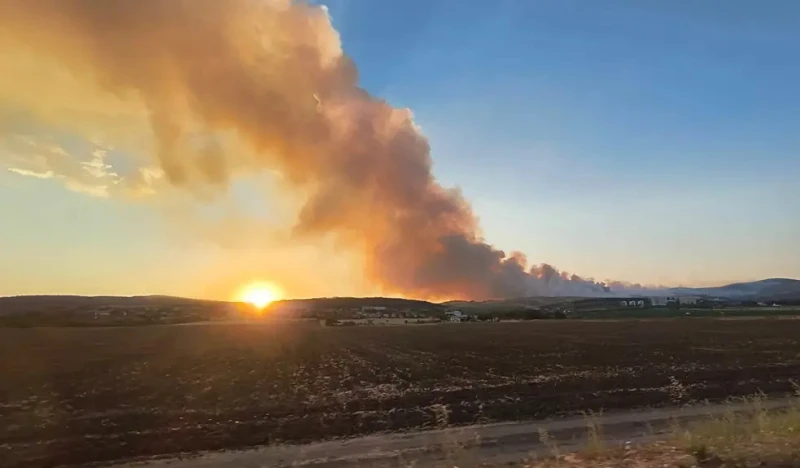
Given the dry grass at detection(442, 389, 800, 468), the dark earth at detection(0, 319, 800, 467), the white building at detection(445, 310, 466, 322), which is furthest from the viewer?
the white building at detection(445, 310, 466, 322)

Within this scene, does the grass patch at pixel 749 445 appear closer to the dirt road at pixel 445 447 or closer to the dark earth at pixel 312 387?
the dirt road at pixel 445 447

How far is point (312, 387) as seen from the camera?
32125mm

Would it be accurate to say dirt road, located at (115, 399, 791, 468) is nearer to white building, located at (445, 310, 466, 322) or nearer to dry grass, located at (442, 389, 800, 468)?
dry grass, located at (442, 389, 800, 468)

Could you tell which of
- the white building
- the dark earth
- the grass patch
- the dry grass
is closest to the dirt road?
the dark earth

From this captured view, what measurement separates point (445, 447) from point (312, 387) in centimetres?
1461

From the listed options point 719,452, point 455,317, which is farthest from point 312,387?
point 455,317

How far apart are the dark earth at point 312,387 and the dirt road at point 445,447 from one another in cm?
131

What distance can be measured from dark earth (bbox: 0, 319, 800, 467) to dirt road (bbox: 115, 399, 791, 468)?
4.31 ft

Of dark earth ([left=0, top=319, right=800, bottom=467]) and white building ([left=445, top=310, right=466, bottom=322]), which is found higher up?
white building ([left=445, top=310, right=466, bottom=322])

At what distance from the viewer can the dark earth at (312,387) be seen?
21.6 meters

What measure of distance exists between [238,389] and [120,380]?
840 centimetres

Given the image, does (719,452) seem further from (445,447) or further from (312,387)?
(312,387)

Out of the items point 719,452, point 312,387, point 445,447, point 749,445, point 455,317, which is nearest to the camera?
point 719,452

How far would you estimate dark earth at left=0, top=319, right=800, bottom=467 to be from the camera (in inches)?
852
